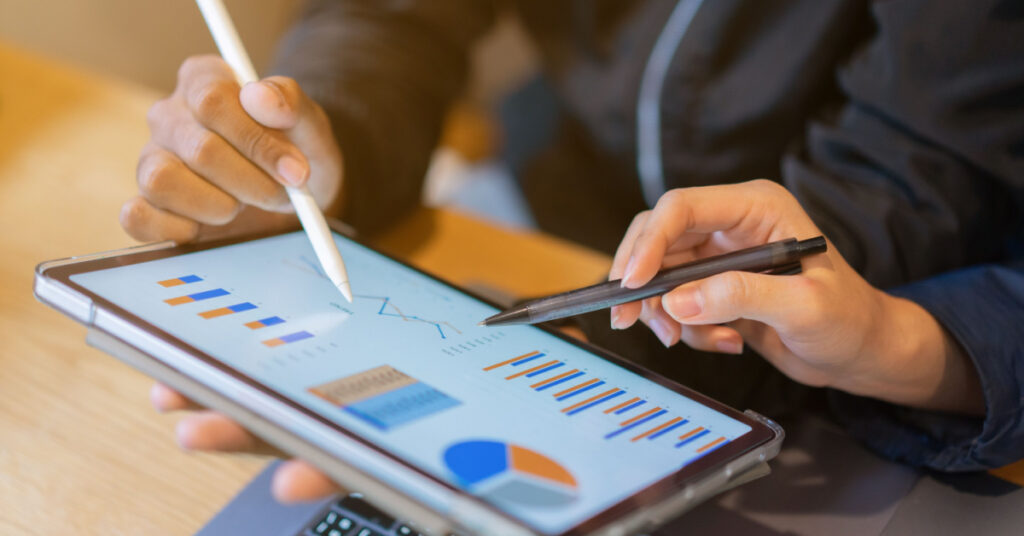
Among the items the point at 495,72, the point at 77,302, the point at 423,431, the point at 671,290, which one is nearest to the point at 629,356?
the point at 671,290

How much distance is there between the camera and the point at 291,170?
427 millimetres

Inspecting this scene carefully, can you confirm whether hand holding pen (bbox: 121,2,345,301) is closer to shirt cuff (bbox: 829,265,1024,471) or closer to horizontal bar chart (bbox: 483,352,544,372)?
horizontal bar chart (bbox: 483,352,544,372)

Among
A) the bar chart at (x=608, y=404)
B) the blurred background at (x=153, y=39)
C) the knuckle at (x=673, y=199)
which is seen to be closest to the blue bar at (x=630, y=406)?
the bar chart at (x=608, y=404)

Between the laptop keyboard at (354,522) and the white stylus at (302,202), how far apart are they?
11 cm

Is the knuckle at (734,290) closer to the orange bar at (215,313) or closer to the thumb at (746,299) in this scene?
the thumb at (746,299)

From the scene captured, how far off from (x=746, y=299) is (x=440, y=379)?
15cm

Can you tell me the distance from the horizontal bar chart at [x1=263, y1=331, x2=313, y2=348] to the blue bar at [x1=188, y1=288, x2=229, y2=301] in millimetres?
48

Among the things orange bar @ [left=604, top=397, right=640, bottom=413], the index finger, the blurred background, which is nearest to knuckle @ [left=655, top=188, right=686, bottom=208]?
the index finger

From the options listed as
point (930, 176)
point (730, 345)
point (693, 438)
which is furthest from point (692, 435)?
point (930, 176)

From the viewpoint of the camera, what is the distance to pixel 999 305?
0.44 meters

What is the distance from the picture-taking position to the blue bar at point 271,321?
352 millimetres

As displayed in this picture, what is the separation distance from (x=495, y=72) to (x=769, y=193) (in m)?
1.21

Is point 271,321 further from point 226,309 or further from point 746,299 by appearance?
point 746,299

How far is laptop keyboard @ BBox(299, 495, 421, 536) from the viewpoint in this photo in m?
0.36
